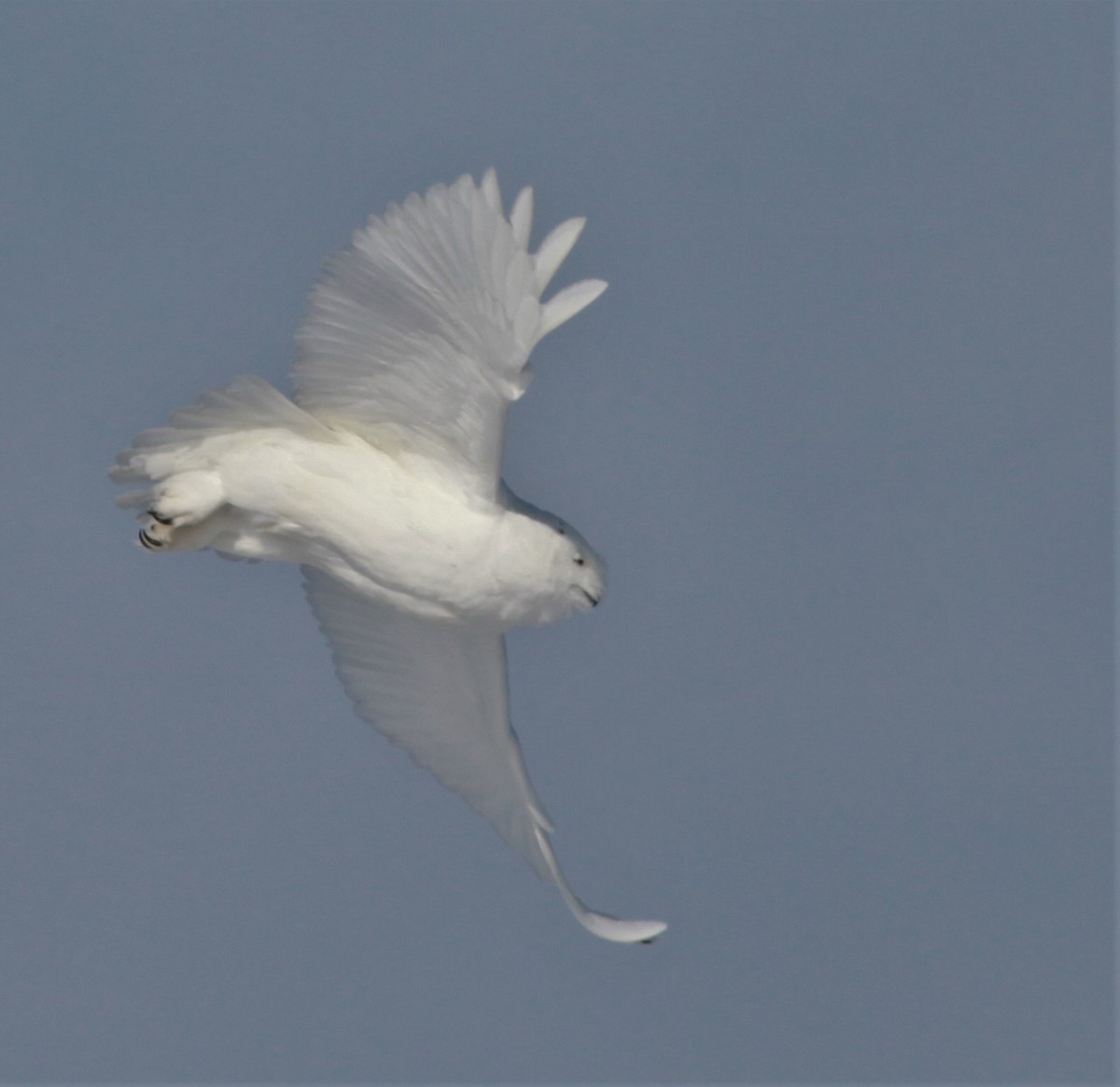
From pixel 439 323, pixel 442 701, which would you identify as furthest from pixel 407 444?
pixel 442 701

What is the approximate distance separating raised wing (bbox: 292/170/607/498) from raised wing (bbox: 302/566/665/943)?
2137 mm

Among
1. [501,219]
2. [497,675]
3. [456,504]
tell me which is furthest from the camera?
[497,675]

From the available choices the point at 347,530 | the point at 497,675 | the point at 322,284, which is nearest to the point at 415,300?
the point at 322,284

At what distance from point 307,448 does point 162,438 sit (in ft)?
3.23

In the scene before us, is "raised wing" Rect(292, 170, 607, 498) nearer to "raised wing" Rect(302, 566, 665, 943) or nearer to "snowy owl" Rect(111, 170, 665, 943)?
"snowy owl" Rect(111, 170, 665, 943)

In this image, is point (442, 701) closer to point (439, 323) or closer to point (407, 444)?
point (407, 444)

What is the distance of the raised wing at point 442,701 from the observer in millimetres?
18828

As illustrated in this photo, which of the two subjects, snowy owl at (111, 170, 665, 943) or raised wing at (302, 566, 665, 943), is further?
raised wing at (302, 566, 665, 943)

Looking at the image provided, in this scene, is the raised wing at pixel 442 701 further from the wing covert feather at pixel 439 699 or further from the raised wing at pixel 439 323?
the raised wing at pixel 439 323

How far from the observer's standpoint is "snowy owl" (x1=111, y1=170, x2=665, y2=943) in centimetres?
1571

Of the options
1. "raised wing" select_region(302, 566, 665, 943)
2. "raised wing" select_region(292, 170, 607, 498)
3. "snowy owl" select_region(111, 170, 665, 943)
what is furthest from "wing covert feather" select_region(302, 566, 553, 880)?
"raised wing" select_region(292, 170, 607, 498)

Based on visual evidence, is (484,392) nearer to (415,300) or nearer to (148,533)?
(415,300)

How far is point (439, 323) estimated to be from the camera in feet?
52.9

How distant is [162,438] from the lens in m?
17.3
